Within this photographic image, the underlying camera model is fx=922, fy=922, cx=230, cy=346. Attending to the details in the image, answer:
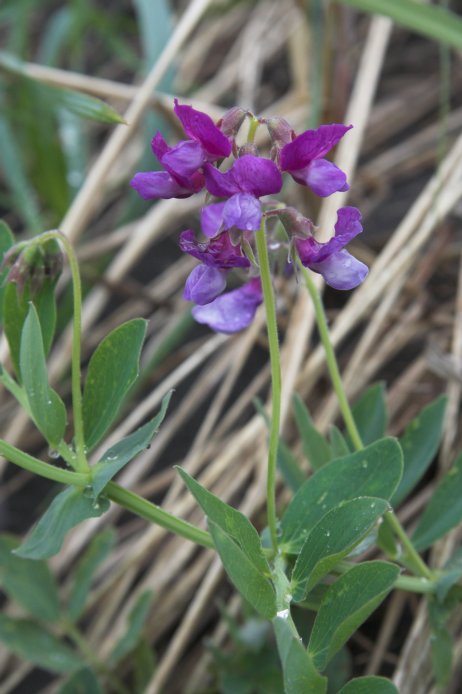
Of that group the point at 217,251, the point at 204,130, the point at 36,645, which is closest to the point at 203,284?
the point at 217,251

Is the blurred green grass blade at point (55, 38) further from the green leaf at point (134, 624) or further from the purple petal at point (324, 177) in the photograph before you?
the purple petal at point (324, 177)

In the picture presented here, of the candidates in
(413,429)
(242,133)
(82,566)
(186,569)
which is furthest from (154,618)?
(242,133)

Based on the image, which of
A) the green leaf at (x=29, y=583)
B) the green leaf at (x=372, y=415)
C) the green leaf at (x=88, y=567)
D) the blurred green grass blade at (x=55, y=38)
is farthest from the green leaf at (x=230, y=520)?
the blurred green grass blade at (x=55, y=38)

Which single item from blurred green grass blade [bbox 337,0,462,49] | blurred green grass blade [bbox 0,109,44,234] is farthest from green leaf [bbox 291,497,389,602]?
blurred green grass blade [bbox 0,109,44,234]

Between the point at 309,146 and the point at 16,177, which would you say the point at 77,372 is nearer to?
the point at 309,146

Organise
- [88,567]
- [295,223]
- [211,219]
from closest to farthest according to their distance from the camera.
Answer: [295,223], [211,219], [88,567]

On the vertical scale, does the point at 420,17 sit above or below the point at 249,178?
above

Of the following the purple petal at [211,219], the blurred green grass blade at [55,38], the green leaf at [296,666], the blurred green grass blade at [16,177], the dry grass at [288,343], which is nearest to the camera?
the green leaf at [296,666]
